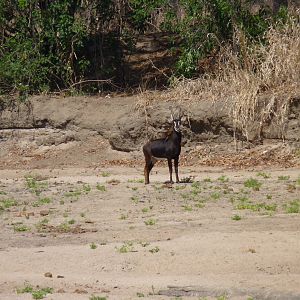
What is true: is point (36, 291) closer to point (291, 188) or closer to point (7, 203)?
point (7, 203)

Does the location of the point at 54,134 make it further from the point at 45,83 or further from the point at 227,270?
the point at 227,270

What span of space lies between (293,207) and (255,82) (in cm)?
921

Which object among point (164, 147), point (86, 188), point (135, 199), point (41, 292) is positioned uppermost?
point (164, 147)

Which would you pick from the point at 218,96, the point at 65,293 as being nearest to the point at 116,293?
the point at 65,293

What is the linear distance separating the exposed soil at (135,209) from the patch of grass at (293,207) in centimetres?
7

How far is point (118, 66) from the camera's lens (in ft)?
97.6

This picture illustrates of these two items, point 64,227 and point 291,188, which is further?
point 291,188

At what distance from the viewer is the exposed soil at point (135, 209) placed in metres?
11.8

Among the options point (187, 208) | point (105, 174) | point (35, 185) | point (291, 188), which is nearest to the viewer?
point (187, 208)

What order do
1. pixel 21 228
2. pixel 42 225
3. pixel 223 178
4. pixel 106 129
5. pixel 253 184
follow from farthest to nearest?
pixel 106 129 < pixel 223 178 < pixel 253 184 < pixel 42 225 < pixel 21 228

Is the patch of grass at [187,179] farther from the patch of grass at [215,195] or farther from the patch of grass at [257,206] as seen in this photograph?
the patch of grass at [257,206]

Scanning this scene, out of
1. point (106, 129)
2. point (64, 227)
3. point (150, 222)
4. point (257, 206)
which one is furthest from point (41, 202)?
point (106, 129)

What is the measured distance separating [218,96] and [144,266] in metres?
13.4

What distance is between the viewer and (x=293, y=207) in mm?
15945
